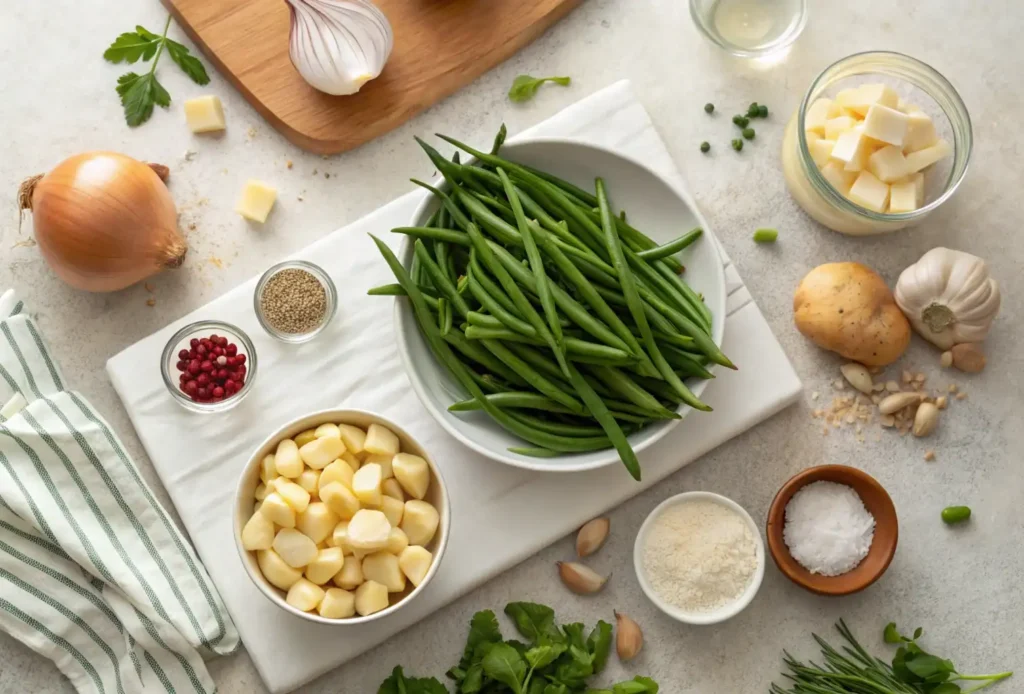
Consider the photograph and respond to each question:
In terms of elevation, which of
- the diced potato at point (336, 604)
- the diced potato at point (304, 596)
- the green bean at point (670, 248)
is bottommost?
the diced potato at point (336, 604)

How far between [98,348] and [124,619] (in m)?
0.61

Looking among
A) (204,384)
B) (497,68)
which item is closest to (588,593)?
(204,384)

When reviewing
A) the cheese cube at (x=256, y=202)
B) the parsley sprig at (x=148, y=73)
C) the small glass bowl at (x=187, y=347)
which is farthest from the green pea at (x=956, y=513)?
the parsley sprig at (x=148, y=73)

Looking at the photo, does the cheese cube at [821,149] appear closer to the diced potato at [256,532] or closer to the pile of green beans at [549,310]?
the pile of green beans at [549,310]

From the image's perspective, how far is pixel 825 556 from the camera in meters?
2.07

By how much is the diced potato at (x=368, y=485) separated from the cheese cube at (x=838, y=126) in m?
1.24

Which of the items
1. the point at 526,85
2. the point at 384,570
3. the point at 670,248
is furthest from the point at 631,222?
the point at 384,570

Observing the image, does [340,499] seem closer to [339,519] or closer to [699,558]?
[339,519]

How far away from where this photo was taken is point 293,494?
187 cm

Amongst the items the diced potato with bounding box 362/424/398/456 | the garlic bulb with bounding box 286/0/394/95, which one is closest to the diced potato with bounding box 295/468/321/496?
the diced potato with bounding box 362/424/398/456

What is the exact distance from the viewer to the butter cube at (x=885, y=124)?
81.3 inches

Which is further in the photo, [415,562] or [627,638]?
[627,638]

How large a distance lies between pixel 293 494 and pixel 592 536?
663 millimetres

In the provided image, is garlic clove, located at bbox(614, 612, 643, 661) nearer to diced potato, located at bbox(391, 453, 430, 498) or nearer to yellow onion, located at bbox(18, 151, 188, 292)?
diced potato, located at bbox(391, 453, 430, 498)
